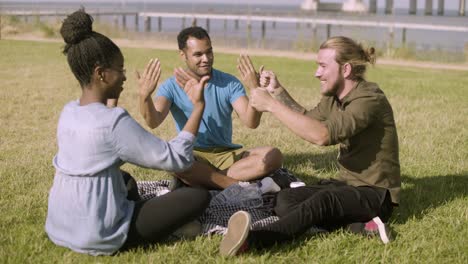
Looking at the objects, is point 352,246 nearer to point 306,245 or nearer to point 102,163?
point 306,245

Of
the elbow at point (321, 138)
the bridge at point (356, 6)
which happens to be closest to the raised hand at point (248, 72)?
the elbow at point (321, 138)

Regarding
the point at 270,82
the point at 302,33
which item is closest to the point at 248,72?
the point at 270,82

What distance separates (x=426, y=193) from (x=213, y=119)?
2.01 m

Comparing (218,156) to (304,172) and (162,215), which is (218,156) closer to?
(304,172)

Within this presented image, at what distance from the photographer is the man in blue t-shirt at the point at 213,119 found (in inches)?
217

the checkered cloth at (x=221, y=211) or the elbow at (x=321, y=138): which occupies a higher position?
the elbow at (x=321, y=138)

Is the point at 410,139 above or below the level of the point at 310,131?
below

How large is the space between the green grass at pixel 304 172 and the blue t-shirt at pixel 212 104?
0.72m

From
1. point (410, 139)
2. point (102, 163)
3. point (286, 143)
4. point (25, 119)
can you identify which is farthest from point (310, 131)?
point (25, 119)

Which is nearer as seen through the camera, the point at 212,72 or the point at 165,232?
the point at 165,232

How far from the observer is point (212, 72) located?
5828 mm

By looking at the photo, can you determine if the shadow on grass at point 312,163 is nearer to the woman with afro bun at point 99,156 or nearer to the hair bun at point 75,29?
the woman with afro bun at point 99,156

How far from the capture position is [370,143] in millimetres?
4676

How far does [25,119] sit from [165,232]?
5751 millimetres
